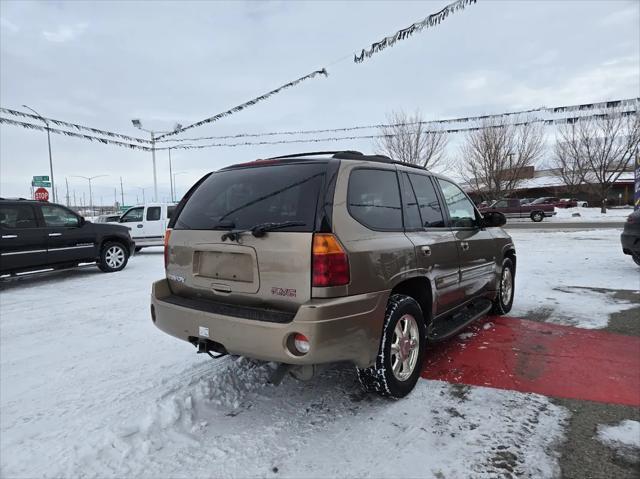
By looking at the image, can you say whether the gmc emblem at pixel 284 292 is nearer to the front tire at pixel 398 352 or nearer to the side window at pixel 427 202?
the front tire at pixel 398 352

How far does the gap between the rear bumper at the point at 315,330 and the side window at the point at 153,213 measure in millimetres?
12078

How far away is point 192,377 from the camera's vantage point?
139 inches

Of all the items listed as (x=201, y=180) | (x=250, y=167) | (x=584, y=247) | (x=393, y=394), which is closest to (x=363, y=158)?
(x=250, y=167)

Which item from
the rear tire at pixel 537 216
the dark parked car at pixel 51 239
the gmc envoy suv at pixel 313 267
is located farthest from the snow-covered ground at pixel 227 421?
the rear tire at pixel 537 216

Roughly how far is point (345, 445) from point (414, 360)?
3.25ft

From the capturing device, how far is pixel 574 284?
730cm

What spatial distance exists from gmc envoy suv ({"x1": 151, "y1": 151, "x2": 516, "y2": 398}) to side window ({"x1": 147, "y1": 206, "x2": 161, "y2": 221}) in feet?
37.0

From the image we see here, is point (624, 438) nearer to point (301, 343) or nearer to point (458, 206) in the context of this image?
point (301, 343)

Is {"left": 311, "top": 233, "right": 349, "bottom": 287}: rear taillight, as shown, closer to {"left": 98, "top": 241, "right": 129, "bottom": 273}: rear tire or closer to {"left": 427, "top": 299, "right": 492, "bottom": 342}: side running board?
{"left": 427, "top": 299, "right": 492, "bottom": 342}: side running board

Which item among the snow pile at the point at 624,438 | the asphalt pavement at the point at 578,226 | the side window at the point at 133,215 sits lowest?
the asphalt pavement at the point at 578,226

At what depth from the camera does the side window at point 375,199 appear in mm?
2902

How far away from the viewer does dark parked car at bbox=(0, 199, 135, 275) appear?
7.84 meters

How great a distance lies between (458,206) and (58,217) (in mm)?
8211

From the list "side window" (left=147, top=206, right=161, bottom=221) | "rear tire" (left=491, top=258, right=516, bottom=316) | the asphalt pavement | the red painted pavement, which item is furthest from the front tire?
the asphalt pavement
